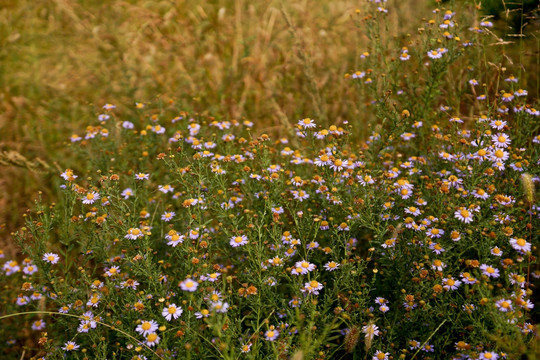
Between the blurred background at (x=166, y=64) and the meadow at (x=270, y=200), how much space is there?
0.03m

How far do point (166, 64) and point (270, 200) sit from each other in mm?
2909

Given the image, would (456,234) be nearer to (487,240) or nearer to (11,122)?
(487,240)

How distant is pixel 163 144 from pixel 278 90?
1.52m

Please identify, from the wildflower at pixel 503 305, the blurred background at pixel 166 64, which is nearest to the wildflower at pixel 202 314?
the wildflower at pixel 503 305

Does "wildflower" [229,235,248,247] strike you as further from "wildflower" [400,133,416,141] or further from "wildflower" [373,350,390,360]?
"wildflower" [400,133,416,141]

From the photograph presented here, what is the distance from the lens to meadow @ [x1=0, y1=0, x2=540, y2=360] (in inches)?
73.6

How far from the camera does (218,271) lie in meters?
2.03

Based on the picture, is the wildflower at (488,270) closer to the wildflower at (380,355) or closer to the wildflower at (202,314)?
the wildflower at (380,355)

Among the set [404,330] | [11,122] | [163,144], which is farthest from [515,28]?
[11,122]

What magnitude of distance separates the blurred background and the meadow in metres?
0.03

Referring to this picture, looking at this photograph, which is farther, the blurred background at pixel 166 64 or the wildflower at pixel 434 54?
the blurred background at pixel 166 64

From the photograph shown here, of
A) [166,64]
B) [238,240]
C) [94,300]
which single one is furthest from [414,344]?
[166,64]

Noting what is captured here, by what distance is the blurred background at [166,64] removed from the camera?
12.0ft

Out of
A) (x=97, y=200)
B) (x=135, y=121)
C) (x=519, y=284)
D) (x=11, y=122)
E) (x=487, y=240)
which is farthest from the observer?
(x=11, y=122)
